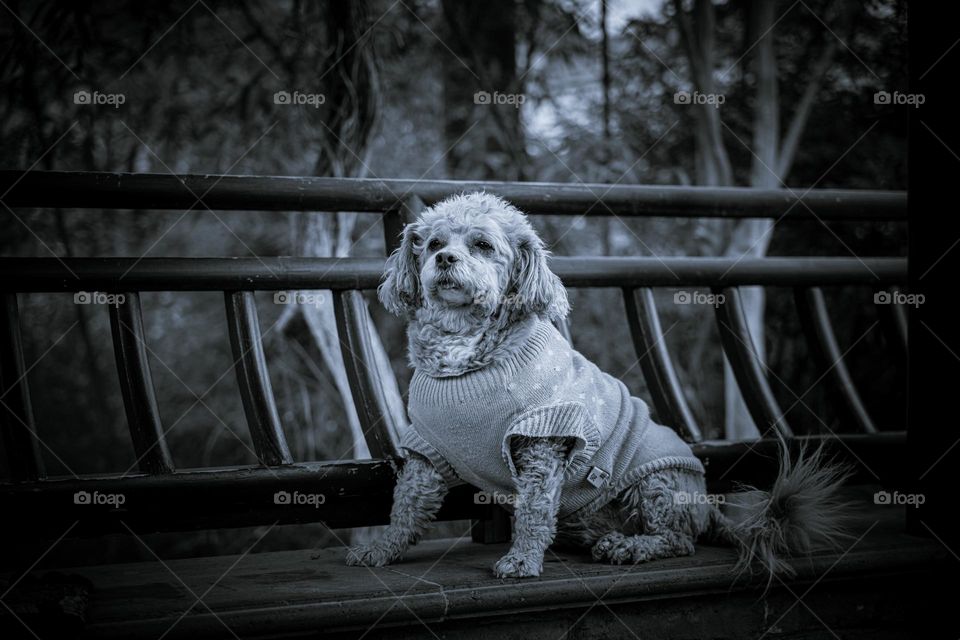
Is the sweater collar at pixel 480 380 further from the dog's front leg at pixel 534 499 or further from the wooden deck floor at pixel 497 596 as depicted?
the wooden deck floor at pixel 497 596

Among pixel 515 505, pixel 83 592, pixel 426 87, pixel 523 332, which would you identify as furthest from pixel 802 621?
pixel 426 87

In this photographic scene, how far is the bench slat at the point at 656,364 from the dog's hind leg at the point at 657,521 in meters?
0.50

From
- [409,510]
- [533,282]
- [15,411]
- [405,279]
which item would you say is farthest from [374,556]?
[15,411]

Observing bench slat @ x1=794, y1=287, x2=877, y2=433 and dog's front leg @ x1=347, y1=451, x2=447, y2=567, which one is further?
bench slat @ x1=794, y1=287, x2=877, y2=433

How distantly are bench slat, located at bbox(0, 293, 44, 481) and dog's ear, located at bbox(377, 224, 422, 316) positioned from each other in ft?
3.20

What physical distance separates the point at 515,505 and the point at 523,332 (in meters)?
0.45

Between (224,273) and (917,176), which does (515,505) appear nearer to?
(224,273)

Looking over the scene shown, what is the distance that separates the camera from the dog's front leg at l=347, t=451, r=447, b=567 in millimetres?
2330

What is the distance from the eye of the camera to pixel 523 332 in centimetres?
228

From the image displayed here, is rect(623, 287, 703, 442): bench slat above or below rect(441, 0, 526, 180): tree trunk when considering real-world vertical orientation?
below

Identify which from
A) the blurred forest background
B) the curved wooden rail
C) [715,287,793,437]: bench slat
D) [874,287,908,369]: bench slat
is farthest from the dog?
the blurred forest background

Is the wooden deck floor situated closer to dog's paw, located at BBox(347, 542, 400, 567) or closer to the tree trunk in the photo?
dog's paw, located at BBox(347, 542, 400, 567)

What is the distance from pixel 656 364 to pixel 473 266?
1.09 metres

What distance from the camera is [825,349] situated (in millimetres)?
3182
